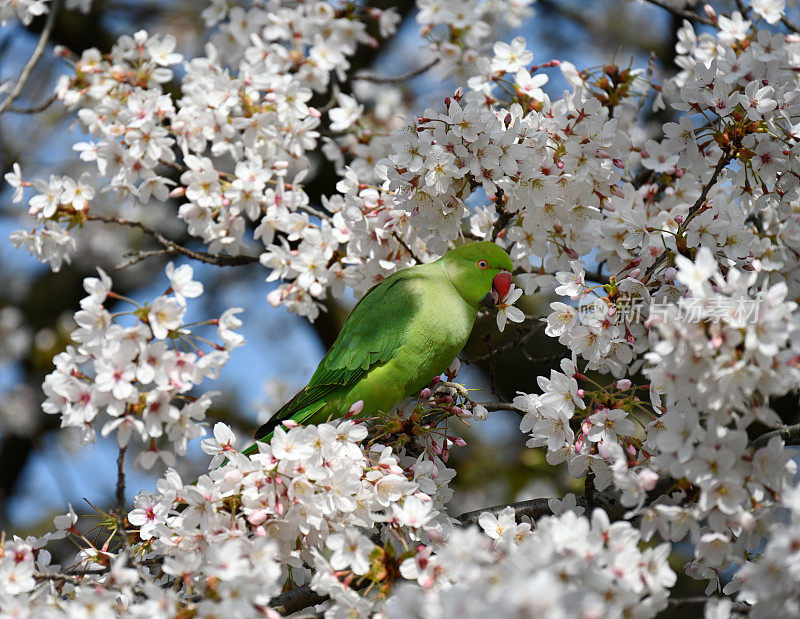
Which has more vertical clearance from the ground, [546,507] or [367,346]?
[367,346]

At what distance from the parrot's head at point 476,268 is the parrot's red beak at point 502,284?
20mm

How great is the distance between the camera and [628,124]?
3.65 m

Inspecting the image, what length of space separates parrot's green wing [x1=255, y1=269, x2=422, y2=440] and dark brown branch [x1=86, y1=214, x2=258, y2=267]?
2.26ft

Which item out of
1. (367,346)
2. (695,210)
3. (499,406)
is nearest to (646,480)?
(499,406)

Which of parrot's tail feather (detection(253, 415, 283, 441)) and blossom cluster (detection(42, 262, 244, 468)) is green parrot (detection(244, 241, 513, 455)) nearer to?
parrot's tail feather (detection(253, 415, 283, 441))

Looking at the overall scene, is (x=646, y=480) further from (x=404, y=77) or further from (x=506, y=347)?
(x=404, y=77)

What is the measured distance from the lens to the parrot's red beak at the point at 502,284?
2881 mm

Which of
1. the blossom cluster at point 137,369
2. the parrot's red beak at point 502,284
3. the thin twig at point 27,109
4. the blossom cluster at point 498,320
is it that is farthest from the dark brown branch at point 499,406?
the thin twig at point 27,109

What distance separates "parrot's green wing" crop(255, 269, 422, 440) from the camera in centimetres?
310

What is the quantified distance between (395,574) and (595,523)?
0.59 metres

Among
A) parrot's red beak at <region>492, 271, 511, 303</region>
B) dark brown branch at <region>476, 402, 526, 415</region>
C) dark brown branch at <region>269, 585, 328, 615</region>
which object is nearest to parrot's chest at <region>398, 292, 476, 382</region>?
parrot's red beak at <region>492, 271, 511, 303</region>

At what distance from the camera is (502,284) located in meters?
2.88

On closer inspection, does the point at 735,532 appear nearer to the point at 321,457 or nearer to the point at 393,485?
the point at 393,485

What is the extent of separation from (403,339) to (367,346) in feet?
0.53
